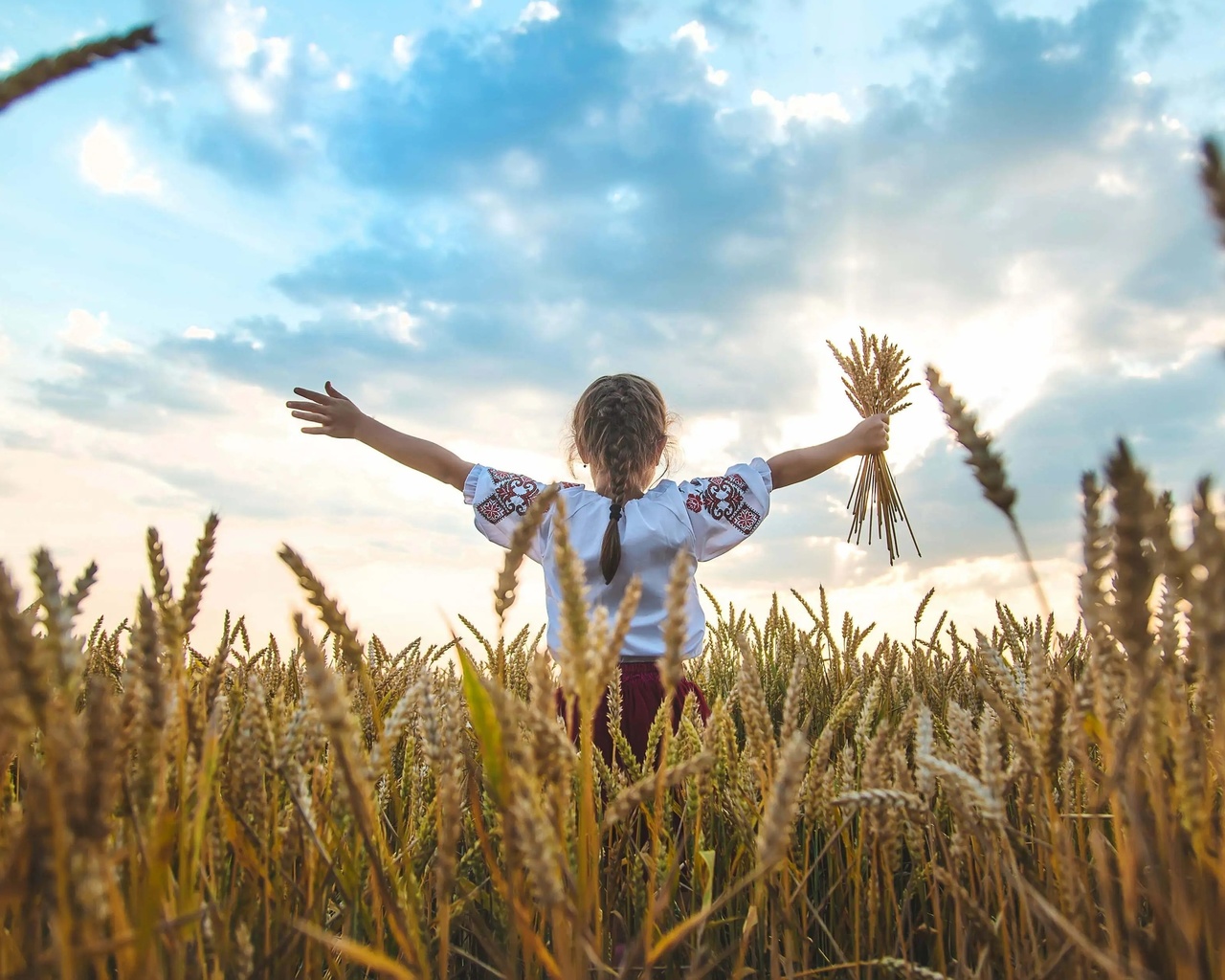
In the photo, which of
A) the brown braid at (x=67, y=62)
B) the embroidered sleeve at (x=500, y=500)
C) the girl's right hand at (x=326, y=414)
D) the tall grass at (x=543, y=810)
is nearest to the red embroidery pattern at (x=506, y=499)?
the embroidered sleeve at (x=500, y=500)

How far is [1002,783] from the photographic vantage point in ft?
2.89

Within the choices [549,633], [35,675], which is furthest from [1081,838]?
[549,633]

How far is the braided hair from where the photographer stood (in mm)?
3357

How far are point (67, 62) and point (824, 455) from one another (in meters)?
3.16

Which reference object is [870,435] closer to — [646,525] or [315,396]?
[646,525]

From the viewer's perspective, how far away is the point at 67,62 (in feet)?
2.12

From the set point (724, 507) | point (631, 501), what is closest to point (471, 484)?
point (631, 501)

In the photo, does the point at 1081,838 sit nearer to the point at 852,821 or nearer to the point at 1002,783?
the point at 852,821

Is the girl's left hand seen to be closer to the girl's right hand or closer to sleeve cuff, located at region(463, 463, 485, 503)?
sleeve cuff, located at region(463, 463, 485, 503)

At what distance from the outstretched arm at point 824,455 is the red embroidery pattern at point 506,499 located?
3.21 feet

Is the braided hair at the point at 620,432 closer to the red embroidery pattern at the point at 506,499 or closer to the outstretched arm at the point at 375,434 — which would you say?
the red embroidery pattern at the point at 506,499

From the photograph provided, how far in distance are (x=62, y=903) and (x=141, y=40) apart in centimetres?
61

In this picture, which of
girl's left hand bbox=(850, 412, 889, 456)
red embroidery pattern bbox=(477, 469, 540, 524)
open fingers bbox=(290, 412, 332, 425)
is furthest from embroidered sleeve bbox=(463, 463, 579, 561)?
girl's left hand bbox=(850, 412, 889, 456)

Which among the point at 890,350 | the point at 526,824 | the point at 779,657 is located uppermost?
the point at 890,350
